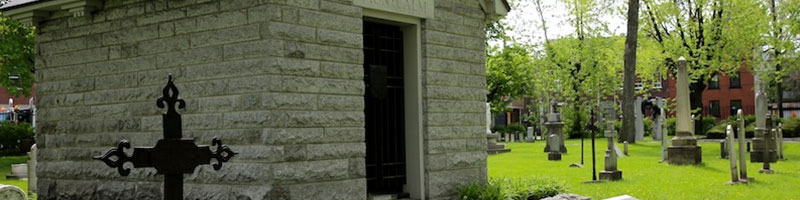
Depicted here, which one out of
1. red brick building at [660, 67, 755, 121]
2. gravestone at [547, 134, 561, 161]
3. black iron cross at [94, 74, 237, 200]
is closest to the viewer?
black iron cross at [94, 74, 237, 200]

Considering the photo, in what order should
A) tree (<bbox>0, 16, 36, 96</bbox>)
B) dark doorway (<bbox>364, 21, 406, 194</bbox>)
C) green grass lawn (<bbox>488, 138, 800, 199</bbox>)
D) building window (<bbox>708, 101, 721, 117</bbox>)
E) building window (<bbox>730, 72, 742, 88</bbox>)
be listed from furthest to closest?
building window (<bbox>708, 101, 721, 117</bbox>) → building window (<bbox>730, 72, 742, 88</bbox>) → tree (<bbox>0, 16, 36, 96</bbox>) → green grass lawn (<bbox>488, 138, 800, 199</bbox>) → dark doorway (<bbox>364, 21, 406, 194</bbox>)

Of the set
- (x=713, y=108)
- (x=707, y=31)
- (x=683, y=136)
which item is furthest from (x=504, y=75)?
(x=713, y=108)

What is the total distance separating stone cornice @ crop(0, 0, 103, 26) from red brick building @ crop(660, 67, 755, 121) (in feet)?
176

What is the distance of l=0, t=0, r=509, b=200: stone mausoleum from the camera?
787 centimetres

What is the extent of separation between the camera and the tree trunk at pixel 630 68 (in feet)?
97.6

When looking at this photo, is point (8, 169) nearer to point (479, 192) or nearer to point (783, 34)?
point (479, 192)

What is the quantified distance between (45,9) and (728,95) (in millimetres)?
56317

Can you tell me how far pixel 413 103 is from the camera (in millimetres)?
9742

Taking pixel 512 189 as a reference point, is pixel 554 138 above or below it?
above

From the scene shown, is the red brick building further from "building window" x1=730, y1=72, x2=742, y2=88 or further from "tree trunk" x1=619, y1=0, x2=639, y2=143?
"tree trunk" x1=619, y1=0, x2=639, y2=143

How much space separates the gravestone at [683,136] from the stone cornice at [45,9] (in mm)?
14245

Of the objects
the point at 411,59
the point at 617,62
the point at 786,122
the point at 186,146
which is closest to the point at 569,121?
the point at 617,62

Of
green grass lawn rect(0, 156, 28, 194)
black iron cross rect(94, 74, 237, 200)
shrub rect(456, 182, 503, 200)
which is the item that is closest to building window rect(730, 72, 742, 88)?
green grass lawn rect(0, 156, 28, 194)

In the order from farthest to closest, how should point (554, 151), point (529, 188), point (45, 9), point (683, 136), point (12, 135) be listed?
point (12, 135)
point (554, 151)
point (683, 136)
point (529, 188)
point (45, 9)
